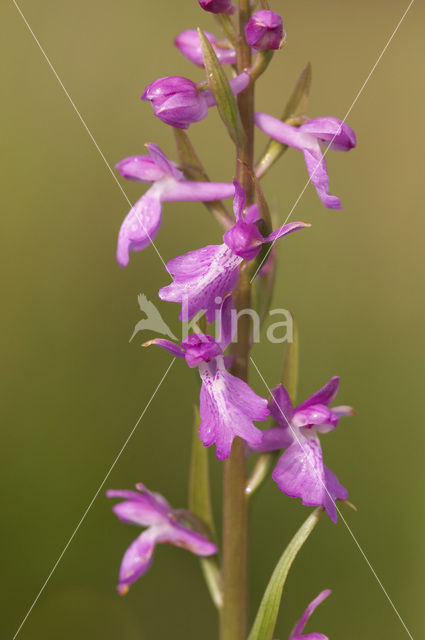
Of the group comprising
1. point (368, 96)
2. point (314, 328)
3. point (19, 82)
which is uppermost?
point (19, 82)

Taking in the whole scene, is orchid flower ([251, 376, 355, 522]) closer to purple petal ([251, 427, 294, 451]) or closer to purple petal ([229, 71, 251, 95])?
purple petal ([251, 427, 294, 451])

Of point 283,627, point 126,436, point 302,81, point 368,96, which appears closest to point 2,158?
point 126,436

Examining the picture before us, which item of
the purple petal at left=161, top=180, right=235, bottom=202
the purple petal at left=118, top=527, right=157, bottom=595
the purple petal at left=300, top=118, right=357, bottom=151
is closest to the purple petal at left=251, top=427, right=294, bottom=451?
the purple petal at left=118, top=527, right=157, bottom=595

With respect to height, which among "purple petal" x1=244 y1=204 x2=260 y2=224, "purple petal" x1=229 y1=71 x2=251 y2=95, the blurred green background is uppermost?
"purple petal" x1=229 y1=71 x2=251 y2=95

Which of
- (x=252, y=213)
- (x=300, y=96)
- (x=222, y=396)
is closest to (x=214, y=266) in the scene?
(x=252, y=213)

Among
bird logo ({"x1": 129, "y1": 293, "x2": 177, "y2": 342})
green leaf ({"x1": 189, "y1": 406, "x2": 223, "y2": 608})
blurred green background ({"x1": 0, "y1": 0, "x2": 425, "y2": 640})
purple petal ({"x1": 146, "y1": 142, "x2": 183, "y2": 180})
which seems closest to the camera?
purple petal ({"x1": 146, "y1": 142, "x2": 183, "y2": 180})

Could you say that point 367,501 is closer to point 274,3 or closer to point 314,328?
point 314,328

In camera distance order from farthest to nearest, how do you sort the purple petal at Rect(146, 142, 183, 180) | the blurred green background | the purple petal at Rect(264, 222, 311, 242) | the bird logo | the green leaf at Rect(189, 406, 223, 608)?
the blurred green background → the bird logo → the green leaf at Rect(189, 406, 223, 608) → the purple petal at Rect(146, 142, 183, 180) → the purple petal at Rect(264, 222, 311, 242)
